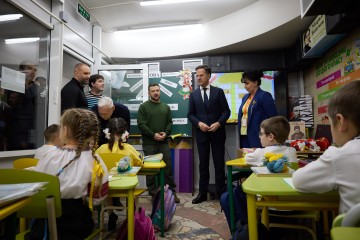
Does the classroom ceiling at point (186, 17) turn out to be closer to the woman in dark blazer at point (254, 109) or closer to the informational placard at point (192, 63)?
the informational placard at point (192, 63)

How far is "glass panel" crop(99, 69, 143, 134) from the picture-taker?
4125mm

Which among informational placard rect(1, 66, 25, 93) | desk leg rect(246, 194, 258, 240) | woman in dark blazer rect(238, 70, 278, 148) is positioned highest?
informational placard rect(1, 66, 25, 93)

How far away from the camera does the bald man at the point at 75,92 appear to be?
276 centimetres

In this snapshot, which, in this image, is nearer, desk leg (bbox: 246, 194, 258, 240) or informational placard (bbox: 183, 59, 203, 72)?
desk leg (bbox: 246, 194, 258, 240)

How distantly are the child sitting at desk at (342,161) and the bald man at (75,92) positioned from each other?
2525 mm

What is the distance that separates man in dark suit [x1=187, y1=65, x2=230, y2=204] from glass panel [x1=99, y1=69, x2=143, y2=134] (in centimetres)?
116

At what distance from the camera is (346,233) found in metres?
0.60

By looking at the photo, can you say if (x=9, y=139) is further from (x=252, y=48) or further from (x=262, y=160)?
(x=252, y=48)

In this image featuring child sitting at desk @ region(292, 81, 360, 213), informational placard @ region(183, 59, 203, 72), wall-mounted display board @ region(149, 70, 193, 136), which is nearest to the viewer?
child sitting at desk @ region(292, 81, 360, 213)

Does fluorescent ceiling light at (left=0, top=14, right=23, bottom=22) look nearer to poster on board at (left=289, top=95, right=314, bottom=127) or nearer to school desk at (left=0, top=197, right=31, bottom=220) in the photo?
school desk at (left=0, top=197, right=31, bottom=220)

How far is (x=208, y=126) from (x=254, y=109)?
762 mm

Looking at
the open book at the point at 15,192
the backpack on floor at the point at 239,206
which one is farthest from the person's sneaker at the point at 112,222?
the open book at the point at 15,192

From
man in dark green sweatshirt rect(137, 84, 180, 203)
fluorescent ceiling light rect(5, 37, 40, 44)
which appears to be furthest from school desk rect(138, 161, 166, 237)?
fluorescent ceiling light rect(5, 37, 40, 44)

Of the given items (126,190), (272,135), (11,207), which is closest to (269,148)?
A: (272,135)
